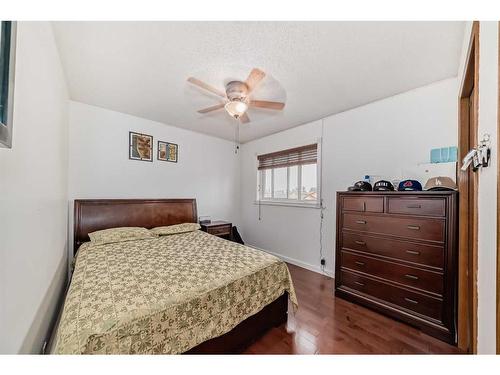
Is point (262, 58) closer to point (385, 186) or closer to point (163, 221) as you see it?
point (385, 186)

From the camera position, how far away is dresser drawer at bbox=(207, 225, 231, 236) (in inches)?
141

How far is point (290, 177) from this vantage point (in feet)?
12.4

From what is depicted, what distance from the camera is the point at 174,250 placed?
86.4 inches

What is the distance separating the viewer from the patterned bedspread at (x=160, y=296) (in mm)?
1008

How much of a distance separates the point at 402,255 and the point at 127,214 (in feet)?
11.6

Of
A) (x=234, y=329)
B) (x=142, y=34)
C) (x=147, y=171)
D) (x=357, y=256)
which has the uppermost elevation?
(x=142, y=34)

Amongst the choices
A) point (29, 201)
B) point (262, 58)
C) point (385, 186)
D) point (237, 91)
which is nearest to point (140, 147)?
point (237, 91)

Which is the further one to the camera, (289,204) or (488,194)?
(289,204)

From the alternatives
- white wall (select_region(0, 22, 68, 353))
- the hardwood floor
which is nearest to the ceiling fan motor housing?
white wall (select_region(0, 22, 68, 353))

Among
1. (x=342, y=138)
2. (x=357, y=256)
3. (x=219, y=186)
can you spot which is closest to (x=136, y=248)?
(x=219, y=186)

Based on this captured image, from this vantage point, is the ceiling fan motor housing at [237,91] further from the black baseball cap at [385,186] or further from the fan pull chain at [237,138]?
the black baseball cap at [385,186]

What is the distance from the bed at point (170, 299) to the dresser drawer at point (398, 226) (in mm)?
1071
